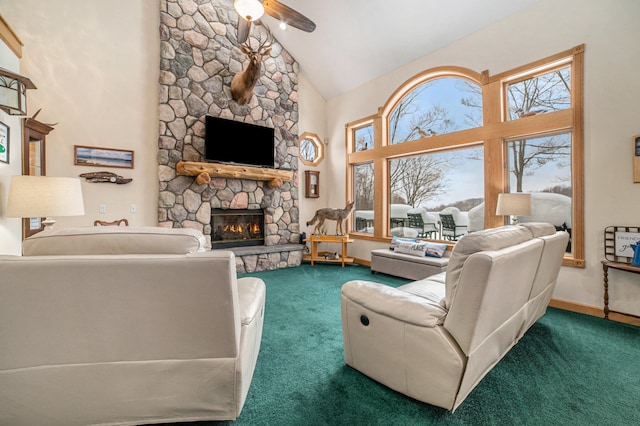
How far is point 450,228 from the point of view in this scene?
4.41 metres

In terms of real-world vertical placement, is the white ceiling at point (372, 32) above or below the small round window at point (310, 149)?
above

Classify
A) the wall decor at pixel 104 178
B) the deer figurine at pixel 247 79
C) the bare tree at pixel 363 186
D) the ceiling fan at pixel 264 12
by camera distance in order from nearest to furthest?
1. the ceiling fan at pixel 264 12
2. the wall decor at pixel 104 178
3. the deer figurine at pixel 247 79
4. the bare tree at pixel 363 186

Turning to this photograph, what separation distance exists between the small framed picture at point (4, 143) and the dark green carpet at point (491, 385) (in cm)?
271

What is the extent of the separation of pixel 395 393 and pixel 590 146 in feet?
10.8

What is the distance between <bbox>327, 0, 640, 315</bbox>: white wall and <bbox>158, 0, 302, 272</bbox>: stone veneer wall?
12.6 ft

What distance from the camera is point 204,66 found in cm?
468

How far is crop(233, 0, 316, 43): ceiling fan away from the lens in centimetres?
281

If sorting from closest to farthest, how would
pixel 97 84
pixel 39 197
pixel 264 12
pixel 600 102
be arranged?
pixel 39 197 < pixel 600 102 < pixel 264 12 < pixel 97 84

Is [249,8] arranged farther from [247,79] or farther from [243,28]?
[247,79]

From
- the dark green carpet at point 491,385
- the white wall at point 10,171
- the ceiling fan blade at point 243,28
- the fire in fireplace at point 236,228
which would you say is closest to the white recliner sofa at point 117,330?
the dark green carpet at point 491,385

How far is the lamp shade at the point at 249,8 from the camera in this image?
2768 mm

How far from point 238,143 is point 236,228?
153 centimetres

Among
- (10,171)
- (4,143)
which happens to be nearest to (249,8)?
(4,143)

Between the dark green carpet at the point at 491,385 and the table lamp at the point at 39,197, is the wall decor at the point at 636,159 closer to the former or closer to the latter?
the dark green carpet at the point at 491,385
